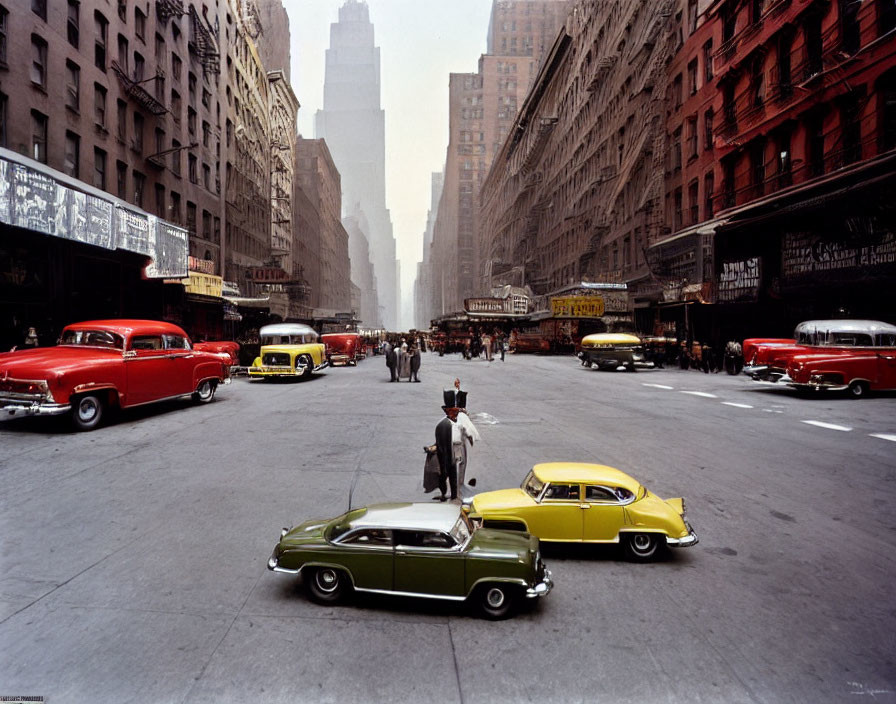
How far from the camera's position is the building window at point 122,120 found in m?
30.1

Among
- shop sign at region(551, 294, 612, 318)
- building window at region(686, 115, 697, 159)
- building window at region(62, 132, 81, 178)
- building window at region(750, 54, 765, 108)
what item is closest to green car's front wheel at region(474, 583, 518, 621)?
building window at region(62, 132, 81, 178)

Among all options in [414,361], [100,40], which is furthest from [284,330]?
[100,40]

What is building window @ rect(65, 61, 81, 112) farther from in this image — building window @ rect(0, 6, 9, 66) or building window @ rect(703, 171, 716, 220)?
building window @ rect(703, 171, 716, 220)

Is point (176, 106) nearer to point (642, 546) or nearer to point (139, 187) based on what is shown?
point (139, 187)

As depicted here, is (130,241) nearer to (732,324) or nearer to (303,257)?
(732,324)

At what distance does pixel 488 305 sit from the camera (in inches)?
2263

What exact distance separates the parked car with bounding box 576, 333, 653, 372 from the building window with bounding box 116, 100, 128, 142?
2733cm

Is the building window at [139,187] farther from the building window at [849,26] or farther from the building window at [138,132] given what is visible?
the building window at [849,26]

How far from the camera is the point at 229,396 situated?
18078 millimetres

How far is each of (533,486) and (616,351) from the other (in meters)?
25.2

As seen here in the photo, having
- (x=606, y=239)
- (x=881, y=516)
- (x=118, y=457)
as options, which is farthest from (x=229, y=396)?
(x=606, y=239)

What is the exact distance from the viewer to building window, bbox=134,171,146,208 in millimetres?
31938

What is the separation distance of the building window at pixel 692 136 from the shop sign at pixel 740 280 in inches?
416

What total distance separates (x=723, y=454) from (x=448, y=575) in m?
7.41
